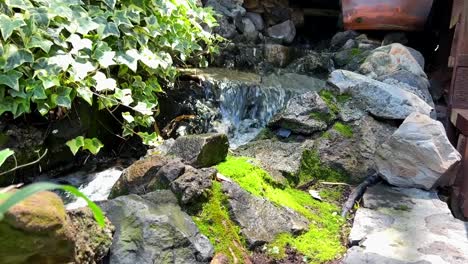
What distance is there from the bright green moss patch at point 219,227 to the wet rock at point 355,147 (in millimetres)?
1130

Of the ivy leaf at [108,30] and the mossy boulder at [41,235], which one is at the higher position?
the ivy leaf at [108,30]

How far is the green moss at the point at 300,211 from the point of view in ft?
6.97

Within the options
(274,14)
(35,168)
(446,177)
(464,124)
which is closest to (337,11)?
(274,14)

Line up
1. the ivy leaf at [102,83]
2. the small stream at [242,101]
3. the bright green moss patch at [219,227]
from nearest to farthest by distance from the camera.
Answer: the bright green moss patch at [219,227], the ivy leaf at [102,83], the small stream at [242,101]

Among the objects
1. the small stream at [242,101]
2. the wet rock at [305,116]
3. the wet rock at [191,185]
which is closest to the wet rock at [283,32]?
the small stream at [242,101]

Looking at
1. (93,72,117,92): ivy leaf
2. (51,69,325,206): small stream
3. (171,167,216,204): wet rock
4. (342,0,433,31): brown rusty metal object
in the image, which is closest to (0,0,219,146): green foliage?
(93,72,117,92): ivy leaf

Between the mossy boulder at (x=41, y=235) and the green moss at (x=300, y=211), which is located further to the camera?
the green moss at (x=300, y=211)

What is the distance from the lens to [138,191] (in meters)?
2.33

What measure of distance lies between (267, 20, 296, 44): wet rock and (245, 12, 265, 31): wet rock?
0.46 ft

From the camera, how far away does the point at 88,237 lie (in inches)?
67.2

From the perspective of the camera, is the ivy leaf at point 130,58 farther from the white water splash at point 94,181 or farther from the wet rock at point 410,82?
the wet rock at point 410,82

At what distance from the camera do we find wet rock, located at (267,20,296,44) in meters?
6.97

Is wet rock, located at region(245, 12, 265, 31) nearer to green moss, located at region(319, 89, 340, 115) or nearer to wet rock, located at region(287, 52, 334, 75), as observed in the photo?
wet rock, located at region(287, 52, 334, 75)

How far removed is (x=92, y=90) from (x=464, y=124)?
2561mm
